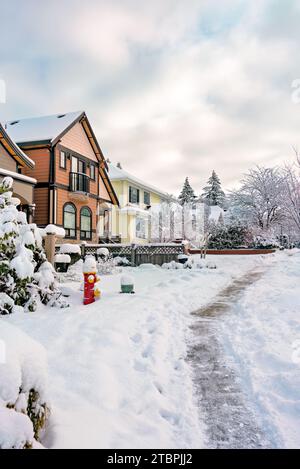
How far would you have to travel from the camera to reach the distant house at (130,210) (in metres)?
30.5

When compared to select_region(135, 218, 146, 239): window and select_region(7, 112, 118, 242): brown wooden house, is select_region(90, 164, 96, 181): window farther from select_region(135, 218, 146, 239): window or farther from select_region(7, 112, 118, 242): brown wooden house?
select_region(135, 218, 146, 239): window

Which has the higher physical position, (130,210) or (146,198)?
(146,198)

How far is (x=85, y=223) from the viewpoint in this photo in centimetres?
2241

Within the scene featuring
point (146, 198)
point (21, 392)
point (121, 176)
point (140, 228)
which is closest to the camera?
point (21, 392)

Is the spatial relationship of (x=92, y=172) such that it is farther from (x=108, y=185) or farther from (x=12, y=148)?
(x=12, y=148)

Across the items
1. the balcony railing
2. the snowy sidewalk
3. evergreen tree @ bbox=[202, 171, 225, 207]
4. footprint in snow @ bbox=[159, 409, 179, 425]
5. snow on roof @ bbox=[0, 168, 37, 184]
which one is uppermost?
evergreen tree @ bbox=[202, 171, 225, 207]

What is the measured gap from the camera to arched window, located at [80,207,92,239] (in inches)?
864

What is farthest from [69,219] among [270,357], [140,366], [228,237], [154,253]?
[270,357]

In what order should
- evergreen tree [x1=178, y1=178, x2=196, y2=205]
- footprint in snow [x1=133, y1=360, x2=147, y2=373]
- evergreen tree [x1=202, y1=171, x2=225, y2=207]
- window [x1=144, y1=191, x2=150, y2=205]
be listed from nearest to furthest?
footprint in snow [x1=133, y1=360, x2=147, y2=373] → window [x1=144, y1=191, x2=150, y2=205] → evergreen tree [x1=202, y1=171, x2=225, y2=207] → evergreen tree [x1=178, y1=178, x2=196, y2=205]

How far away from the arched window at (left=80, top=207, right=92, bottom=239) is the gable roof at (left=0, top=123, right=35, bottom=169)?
18.8 ft

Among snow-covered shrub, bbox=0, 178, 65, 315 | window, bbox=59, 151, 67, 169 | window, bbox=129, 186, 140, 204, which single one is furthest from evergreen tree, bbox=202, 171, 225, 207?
snow-covered shrub, bbox=0, 178, 65, 315

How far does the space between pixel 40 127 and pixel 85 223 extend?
24.7 ft
